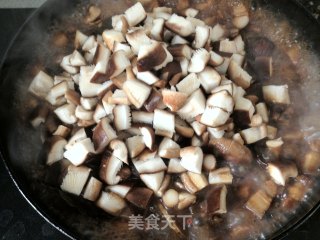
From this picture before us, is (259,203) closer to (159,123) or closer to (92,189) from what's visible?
(159,123)

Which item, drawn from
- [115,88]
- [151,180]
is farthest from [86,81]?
[151,180]

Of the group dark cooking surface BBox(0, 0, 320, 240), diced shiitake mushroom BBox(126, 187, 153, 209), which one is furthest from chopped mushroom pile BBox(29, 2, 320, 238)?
dark cooking surface BBox(0, 0, 320, 240)

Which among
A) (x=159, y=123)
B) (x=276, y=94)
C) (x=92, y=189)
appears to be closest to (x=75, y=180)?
(x=92, y=189)

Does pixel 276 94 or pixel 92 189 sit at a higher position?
pixel 276 94

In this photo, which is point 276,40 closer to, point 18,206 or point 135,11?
point 135,11

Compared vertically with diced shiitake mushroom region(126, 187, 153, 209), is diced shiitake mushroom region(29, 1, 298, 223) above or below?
above

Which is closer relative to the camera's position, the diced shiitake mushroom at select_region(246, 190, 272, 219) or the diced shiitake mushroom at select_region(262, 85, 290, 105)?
the diced shiitake mushroom at select_region(246, 190, 272, 219)

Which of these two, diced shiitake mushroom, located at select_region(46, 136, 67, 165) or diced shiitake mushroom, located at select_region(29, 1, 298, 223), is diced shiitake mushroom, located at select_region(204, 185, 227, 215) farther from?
diced shiitake mushroom, located at select_region(46, 136, 67, 165)

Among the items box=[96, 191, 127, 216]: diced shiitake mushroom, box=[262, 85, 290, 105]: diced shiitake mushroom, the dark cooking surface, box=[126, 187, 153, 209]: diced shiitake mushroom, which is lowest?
the dark cooking surface
